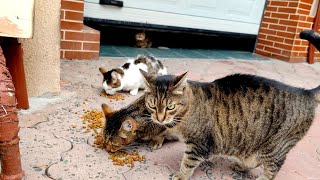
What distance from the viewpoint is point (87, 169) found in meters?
1.64

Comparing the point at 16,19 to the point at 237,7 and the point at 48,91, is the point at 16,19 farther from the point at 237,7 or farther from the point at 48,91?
the point at 237,7

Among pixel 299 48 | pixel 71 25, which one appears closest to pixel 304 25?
pixel 299 48

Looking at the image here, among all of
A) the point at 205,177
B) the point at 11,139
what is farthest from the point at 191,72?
the point at 11,139

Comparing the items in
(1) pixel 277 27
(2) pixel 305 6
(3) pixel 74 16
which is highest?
(2) pixel 305 6

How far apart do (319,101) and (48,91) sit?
6.35 feet

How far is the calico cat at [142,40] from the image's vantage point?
178 inches

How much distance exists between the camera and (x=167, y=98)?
1.61m

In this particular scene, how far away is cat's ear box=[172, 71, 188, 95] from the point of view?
5.22ft

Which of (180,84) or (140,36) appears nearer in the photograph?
(180,84)

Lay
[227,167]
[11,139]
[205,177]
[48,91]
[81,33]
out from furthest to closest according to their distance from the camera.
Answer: [81,33] → [48,91] → [227,167] → [205,177] → [11,139]

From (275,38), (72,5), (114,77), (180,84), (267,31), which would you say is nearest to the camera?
(180,84)

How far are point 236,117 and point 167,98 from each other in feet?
1.34

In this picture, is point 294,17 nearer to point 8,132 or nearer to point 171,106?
point 171,106

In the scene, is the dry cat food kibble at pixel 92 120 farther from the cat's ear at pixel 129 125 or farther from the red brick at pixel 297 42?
the red brick at pixel 297 42
